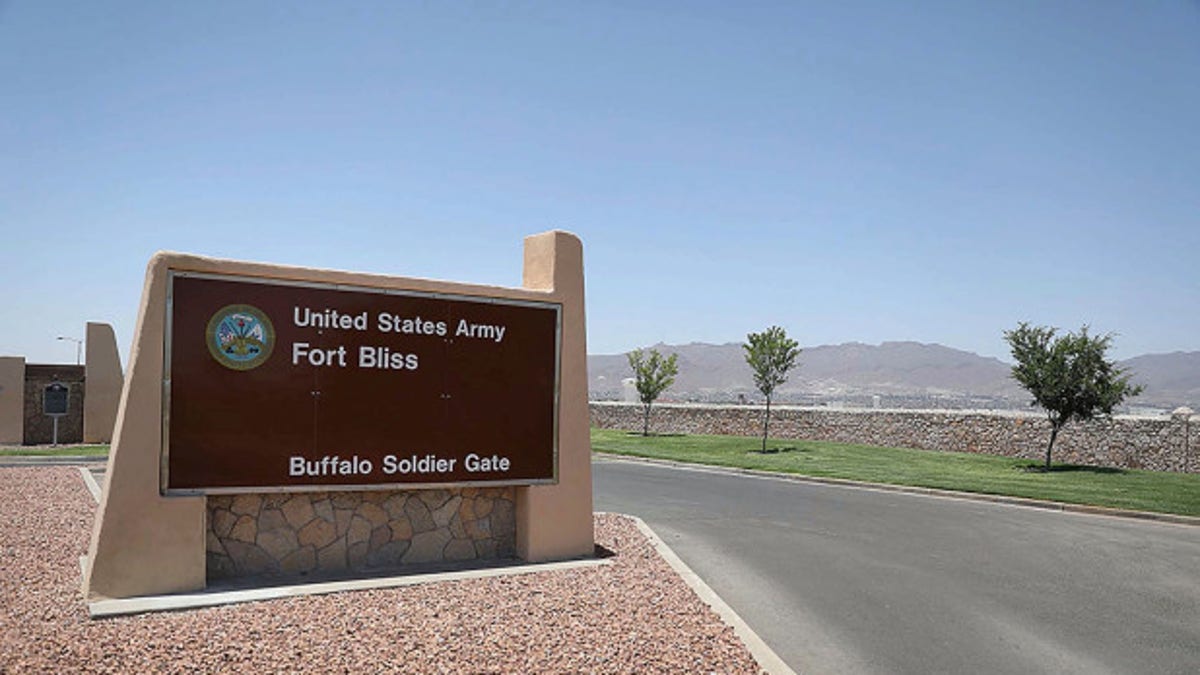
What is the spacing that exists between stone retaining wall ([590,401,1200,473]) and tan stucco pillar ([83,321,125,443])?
23.6m

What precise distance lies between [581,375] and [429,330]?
1951 millimetres

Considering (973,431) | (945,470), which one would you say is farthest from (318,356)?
(973,431)

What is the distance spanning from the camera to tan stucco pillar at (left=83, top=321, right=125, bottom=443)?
29.2 m

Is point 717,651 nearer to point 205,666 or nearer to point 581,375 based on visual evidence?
point 205,666

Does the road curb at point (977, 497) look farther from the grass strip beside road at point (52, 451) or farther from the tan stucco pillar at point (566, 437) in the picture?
the grass strip beside road at point (52, 451)

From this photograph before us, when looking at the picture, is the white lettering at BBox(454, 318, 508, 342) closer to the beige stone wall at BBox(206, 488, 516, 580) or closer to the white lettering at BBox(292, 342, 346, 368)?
the white lettering at BBox(292, 342, 346, 368)

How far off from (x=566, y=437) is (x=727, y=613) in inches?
128

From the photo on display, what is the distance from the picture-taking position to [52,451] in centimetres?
2612

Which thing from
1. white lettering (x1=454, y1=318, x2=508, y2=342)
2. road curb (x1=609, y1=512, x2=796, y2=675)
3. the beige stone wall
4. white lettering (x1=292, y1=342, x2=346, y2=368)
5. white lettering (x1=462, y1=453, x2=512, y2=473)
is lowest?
road curb (x1=609, y1=512, x2=796, y2=675)

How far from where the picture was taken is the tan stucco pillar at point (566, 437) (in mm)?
10492

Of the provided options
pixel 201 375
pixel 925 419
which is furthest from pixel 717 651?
pixel 925 419

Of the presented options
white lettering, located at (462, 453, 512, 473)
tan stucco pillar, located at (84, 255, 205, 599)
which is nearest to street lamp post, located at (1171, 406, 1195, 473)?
white lettering, located at (462, 453, 512, 473)

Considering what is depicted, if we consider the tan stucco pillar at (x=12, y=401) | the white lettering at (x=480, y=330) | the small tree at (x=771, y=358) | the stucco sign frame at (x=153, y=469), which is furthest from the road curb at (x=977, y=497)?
the tan stucco pillar at (x=12, y=401)

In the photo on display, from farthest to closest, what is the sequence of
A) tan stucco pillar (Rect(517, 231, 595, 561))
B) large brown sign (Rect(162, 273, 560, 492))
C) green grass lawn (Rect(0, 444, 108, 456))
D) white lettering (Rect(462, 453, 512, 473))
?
green grass lawn (Rect(0, 444, 108, 456)), tan stucco pillar (Rect(517, 231, 595, 561)), white lettering (Rect(462, 453, 512, 473)), large brown sign (Rect(162, 273, 560, 492))
